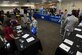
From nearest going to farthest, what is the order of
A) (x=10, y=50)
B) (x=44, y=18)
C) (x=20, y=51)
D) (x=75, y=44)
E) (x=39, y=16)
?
1. (x=75, y=44)
2. (x=20, y=51)
3. (x=10, y=50)
4. (x=44, y=18)
5. (x=39, y=16)

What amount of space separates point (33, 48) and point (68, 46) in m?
1.49

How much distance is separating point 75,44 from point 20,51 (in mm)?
1567

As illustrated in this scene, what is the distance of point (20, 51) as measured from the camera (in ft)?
11.1

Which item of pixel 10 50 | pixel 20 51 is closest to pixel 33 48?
pixel 20 51

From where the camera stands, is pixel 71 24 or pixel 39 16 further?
pixel 39 16

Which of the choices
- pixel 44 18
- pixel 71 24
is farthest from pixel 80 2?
pixel 71 24

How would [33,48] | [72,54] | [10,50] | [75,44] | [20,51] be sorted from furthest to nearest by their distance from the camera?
[10,50] < [33,48] < [20,51] < [75,44] < [72,54]

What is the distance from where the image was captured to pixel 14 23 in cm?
478

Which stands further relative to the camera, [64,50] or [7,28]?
[7,28]

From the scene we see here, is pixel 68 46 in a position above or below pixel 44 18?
above

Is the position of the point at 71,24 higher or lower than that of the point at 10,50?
higher

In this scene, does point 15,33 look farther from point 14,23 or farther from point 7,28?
point 14,23

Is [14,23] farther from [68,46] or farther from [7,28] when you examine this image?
[68,46]

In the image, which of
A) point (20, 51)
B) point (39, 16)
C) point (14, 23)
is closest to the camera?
point (20, 51)
